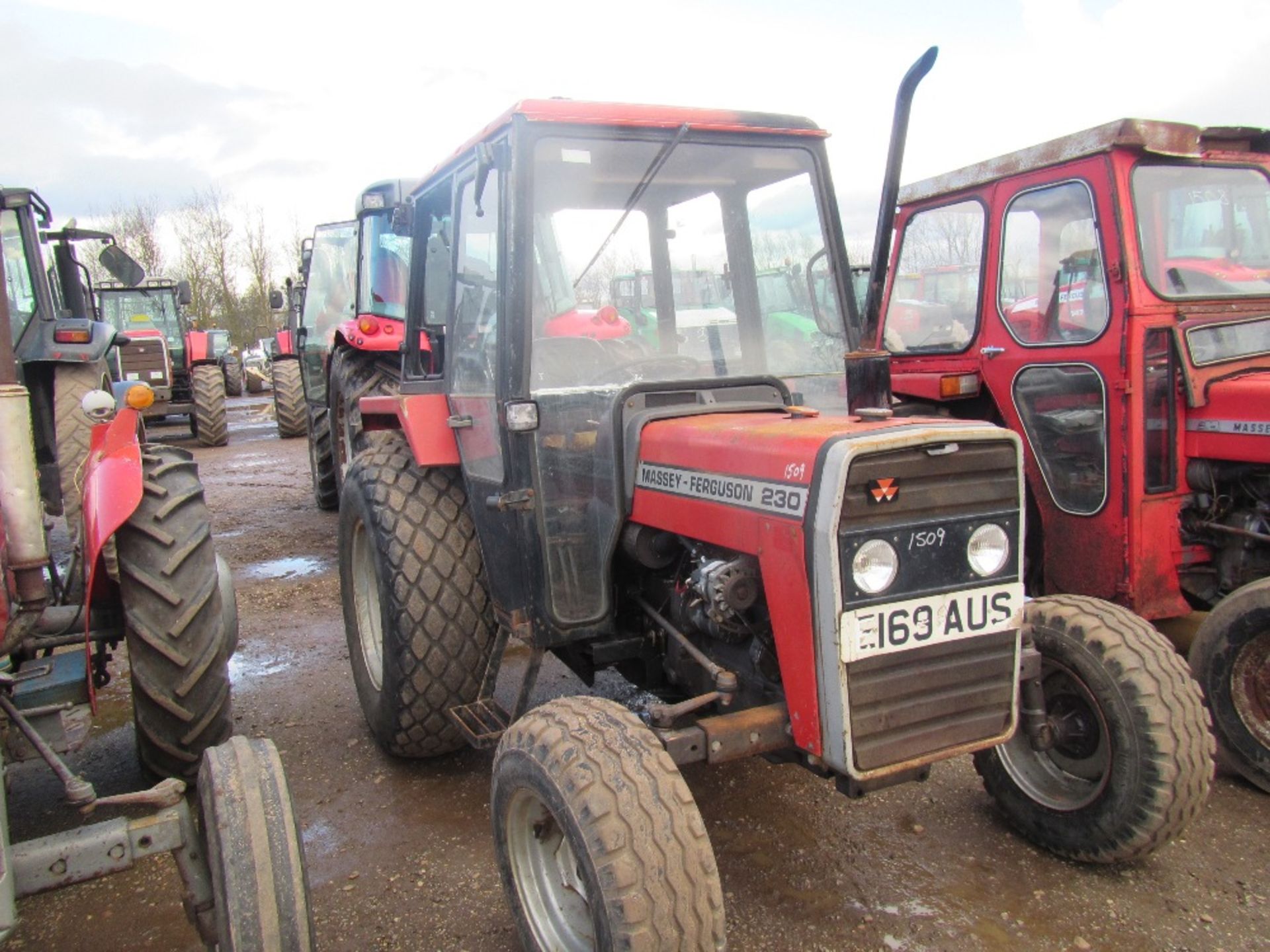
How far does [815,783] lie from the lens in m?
3.32

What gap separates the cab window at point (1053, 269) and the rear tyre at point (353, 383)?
4.35m

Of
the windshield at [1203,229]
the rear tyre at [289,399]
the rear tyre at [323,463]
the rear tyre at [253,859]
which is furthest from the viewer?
the rear tyre at [289,399]

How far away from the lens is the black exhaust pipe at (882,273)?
233 cm

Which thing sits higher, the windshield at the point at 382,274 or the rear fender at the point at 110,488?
the windshield at the point at 382,274

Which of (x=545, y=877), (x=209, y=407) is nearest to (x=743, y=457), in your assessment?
(x=545, y=877)

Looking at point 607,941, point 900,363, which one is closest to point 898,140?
point 607,941

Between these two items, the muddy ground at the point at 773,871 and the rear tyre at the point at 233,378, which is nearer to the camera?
the muddy ground at the point at 773,871

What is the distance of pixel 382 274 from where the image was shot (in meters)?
7.88

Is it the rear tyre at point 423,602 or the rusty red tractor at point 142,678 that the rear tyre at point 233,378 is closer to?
the rusty red tractor at point 142,678

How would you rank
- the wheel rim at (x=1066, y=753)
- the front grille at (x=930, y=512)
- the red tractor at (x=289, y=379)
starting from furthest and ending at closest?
the red tractor at (x=289, y=379), the wheel rim at (x=1066, y=753), the front grille at (x=930, y=512)

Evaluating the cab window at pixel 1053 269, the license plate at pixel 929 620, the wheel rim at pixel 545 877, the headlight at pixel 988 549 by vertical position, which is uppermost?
the cab window at pixel 1053 269

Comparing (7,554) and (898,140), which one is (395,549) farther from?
(898,140)

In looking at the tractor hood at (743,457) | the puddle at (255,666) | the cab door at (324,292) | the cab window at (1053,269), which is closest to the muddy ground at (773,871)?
the puddle at (255,666)

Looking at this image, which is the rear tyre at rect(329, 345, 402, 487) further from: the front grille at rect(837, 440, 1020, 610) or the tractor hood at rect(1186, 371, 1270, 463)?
the front grille at rect(837, 440, 1020, 610)
